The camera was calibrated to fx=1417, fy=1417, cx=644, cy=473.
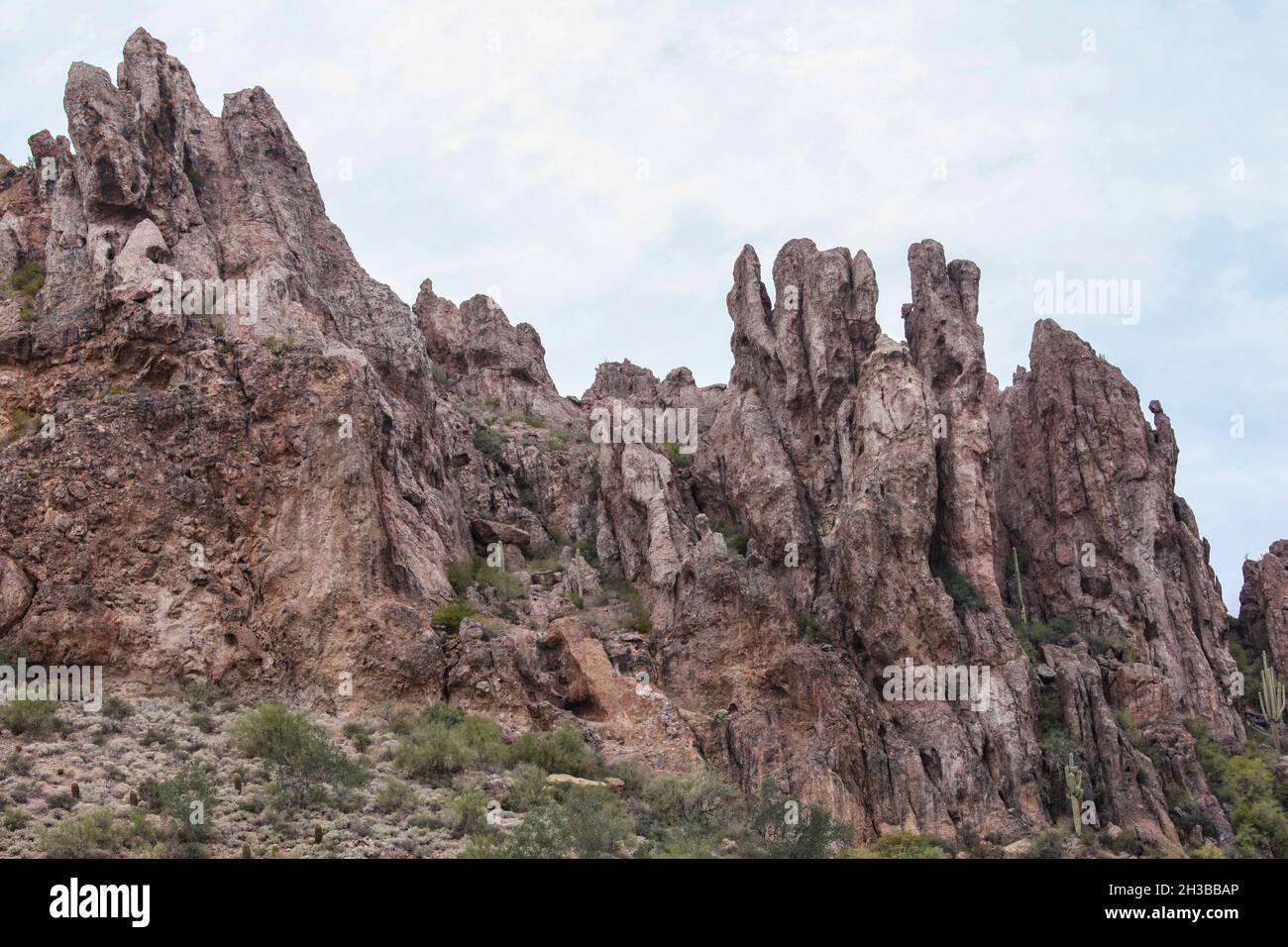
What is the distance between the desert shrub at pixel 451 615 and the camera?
38.6 meters

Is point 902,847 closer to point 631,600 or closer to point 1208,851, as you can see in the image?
point 1208,851

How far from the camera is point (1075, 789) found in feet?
136

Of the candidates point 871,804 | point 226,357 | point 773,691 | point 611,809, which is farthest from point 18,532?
point 871,804

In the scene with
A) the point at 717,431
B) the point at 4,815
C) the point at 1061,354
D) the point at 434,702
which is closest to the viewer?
the point at 4,815

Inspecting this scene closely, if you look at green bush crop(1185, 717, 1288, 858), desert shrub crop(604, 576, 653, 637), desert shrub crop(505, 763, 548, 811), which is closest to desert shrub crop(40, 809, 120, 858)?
desert shrub crop(505, 763, 548, 811)

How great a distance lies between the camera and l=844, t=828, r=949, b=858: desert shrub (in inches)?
1348

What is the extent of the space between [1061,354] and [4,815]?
49033 mm

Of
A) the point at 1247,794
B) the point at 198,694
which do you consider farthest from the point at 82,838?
the point at 1247,794

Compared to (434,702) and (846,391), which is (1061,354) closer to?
(846,391)

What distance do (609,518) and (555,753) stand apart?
19.2 metres

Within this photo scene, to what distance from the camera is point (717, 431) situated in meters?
56.2

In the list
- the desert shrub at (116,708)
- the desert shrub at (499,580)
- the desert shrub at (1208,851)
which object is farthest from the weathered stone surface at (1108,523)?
the desert shrub at (116,708)

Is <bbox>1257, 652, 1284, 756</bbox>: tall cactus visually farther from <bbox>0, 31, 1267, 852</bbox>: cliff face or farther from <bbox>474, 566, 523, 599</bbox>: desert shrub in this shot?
<bbox>474, 566, 523, 599</bbox>: desert shrub

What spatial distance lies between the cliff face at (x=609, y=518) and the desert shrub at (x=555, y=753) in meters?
1.19
